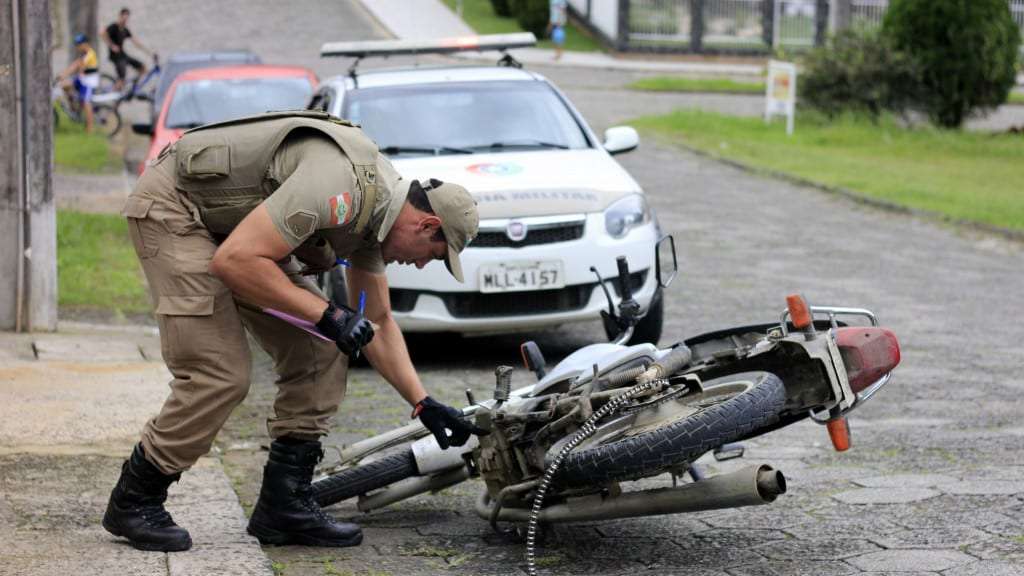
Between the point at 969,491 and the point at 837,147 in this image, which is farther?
the point at 837,147

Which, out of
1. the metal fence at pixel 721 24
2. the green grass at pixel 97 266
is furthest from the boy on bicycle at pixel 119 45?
the metal fence at pixel 721 24

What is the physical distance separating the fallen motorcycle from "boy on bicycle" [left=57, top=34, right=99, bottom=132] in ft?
63.5

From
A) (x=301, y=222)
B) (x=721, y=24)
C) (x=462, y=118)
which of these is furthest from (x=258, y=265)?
(x=721, y=24)

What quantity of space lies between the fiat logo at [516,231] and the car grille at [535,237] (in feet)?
0.06

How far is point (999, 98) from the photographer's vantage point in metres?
23.7

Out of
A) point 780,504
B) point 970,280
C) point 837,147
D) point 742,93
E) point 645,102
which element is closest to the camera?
point 780,504

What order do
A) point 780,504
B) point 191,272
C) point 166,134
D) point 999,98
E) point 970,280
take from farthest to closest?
point 999,98 < point 166,134 < point 970,280 < point 780,504 < point 191,272

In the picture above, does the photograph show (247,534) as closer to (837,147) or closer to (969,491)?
(969,491)

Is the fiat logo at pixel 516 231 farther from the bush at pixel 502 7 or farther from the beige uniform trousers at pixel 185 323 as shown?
the bush at pixel 502 7

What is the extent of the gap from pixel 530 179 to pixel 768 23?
110 feet

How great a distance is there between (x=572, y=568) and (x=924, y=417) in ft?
8.81

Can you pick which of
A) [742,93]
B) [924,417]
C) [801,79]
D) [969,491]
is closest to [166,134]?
[924,417]

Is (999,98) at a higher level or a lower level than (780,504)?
lower

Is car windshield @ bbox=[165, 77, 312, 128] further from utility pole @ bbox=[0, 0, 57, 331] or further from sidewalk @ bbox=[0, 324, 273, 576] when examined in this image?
sidewalk @ bbox=[0, 324, 273, 576]
